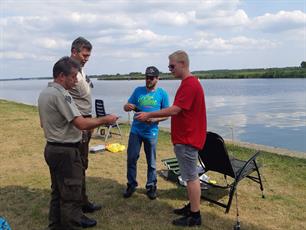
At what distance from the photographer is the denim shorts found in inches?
168

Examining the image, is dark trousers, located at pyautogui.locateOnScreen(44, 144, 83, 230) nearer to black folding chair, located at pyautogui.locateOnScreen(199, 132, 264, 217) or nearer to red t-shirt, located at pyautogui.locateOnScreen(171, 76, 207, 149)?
red t-shirt, located at pyautogui.locateOnScreen(171, 76, 207, 149)

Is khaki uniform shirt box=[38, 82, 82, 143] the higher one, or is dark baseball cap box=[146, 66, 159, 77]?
dark baseball cap box=[146, 66, 159, 77]

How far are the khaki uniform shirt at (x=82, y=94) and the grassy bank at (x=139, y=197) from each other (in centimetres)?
137

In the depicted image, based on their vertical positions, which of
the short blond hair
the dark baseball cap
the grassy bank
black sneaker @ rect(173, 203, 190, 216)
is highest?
the short blond hair

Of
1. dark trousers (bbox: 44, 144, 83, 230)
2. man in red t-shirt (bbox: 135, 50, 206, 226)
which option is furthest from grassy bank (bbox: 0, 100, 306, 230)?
dark trousers (bbox: 44, 144, 83, 230)

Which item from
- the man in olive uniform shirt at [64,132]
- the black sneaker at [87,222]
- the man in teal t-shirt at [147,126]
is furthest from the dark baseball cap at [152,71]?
the black sneaker at [87,222]

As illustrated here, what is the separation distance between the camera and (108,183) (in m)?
6.01

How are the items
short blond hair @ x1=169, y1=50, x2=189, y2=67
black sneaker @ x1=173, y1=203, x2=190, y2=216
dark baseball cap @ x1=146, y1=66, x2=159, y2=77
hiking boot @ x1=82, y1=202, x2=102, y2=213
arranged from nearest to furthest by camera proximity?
1. short blond hair @ x1=169, y1=50, x2=189, y2=67
2. black sneaker @ x1=173, y1=203, x2=190, y2=216
3. hiking boot @ x1=82, y1=202, x2=102, y2=213
4. dark baseball cap @ x1=146, y1=66, x2=159, y2=77

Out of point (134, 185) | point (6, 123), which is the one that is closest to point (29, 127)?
point (6, 123)

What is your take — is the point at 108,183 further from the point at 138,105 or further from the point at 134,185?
the point at 138,105

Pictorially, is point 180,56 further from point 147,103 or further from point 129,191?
point 129,191

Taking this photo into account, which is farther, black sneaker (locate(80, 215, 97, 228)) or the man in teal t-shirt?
the man in teal t-shirt

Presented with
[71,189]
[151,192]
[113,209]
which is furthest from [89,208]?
[71,189]

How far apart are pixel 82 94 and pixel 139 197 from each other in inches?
72.2
